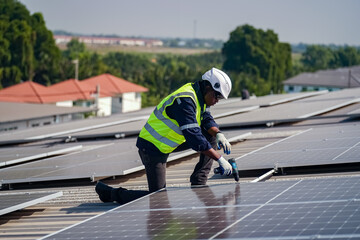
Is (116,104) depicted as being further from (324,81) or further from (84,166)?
(84,166)

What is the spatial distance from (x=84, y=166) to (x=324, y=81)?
82.5 metres

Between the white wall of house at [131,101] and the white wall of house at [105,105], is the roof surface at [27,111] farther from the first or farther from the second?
the white wall of house at [131,101]

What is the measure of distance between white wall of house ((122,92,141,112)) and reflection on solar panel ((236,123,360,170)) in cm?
7060

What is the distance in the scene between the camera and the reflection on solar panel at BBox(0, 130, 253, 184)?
10.3 m

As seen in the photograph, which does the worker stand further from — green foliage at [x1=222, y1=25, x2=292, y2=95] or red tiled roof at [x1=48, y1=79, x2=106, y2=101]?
green foliage at [x1=222, y1=25, x2=292, y2=95]

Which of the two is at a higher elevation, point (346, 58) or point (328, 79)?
point (346, 58)

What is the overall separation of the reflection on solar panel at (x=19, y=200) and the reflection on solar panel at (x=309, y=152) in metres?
2.76

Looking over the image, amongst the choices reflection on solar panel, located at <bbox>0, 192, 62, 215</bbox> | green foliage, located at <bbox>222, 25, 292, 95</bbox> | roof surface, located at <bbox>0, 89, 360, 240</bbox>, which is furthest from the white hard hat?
green foliage, located at <bbox>222, 25, 292, 95</bbox>

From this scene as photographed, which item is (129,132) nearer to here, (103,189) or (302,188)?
(103,189)

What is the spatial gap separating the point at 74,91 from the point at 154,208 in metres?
64.0

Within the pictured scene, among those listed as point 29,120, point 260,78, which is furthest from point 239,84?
point 29,120

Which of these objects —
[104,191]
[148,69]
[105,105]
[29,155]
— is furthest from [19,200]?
[148,69]

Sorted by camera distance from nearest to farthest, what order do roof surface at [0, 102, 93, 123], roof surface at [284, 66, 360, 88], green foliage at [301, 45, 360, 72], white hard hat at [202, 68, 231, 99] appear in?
1. white hard hat at [202, 68, 231, 99]
2. roof surface at [0, 102, 93, 123]
3. roof surface at [284, 66, 360, 88]
4. green foliage at [301, 45, 360, 72]

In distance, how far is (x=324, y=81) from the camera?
90.8m
